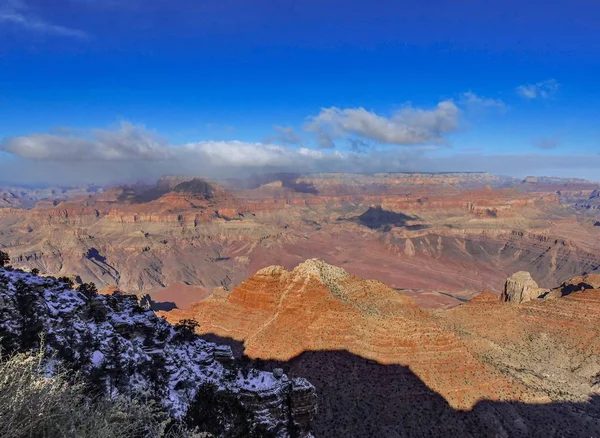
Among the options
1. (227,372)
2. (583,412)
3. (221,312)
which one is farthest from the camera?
(221,312)

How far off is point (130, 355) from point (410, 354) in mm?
30128

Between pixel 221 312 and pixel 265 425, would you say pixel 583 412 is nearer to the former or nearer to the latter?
pixel 265 425

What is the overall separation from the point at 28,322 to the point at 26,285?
12.0 feet

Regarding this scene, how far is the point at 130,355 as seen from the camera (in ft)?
67.8

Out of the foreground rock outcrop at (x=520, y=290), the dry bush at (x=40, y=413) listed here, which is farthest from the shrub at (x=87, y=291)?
the foreground rock outcrop at (x=520, y=290)

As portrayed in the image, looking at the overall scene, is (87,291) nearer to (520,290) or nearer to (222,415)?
(222,415)

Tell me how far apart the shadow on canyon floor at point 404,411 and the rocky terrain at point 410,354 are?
10 cm

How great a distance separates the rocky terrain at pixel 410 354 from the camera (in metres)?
35.3

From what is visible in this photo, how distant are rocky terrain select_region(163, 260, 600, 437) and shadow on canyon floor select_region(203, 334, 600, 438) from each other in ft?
0.34

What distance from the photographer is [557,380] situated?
4531cm

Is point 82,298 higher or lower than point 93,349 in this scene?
higher

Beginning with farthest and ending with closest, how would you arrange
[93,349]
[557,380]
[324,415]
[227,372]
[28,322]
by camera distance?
[557,380]
[324,415]
[227,372]
[93,349]
[28,322]

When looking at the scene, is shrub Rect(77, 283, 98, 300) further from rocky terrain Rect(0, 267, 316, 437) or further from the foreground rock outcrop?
the foreground rock outcrop

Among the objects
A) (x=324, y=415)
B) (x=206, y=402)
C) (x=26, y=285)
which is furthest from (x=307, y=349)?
(x=26, y=285)
